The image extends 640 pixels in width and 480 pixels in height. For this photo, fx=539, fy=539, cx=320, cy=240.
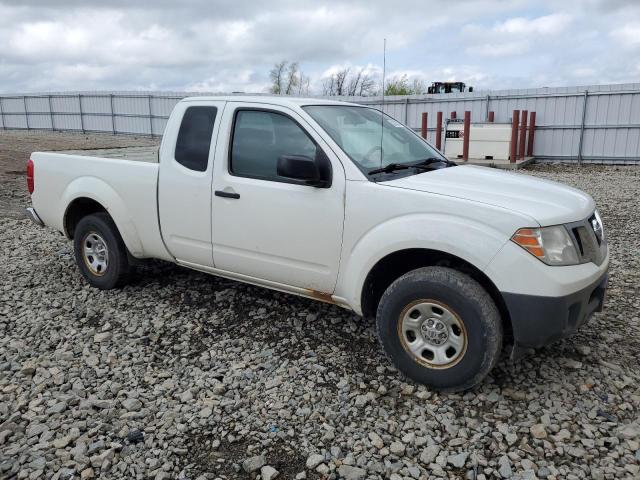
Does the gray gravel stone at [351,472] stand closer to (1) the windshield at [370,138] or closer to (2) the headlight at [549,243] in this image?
(2) the headlight at [549,243]

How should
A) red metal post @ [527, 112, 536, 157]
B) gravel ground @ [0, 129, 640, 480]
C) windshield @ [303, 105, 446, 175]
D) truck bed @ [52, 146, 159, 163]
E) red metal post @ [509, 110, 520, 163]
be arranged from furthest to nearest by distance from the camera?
red metal post @ [527, 112, 536, 157] < red metal post @ [509, 110, 520, 163] < truck bed @ [52, 146, 159, 163] < windshield @ [303, 105, 446, 175] < gravel ground @ [0, 129, 640, 480]

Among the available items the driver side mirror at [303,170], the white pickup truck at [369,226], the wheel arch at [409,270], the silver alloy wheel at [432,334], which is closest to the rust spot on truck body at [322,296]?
the white pickup truck at [369,226]

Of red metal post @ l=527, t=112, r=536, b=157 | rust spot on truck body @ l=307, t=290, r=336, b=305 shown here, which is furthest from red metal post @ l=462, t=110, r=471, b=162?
rust spot on truck body @ l=307, t=290, r=336, b=305

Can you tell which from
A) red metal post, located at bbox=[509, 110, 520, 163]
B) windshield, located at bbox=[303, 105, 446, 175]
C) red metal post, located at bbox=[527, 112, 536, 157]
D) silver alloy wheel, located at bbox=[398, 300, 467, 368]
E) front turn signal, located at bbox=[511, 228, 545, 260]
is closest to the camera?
front turn signal, located at bbox=[511, 228, 545, 260]

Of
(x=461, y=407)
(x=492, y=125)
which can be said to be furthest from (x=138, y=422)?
(x=492, y=125)

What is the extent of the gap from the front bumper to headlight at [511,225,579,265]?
214 mm

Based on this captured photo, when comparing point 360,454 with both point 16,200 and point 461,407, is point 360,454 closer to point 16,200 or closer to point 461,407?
point 461,407

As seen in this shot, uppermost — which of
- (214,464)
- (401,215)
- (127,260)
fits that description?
(401,215)

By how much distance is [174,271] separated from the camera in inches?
235

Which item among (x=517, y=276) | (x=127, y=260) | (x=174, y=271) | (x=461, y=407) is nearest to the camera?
(x=517, y=276)

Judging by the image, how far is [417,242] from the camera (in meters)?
3.37

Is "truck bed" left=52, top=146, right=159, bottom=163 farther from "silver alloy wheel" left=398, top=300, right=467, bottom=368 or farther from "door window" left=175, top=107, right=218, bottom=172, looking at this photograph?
"silver alloy wheel" left=398, top=300, right=467, bottom=368

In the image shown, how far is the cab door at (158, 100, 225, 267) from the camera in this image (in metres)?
4.40

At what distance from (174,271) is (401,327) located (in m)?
3.27
